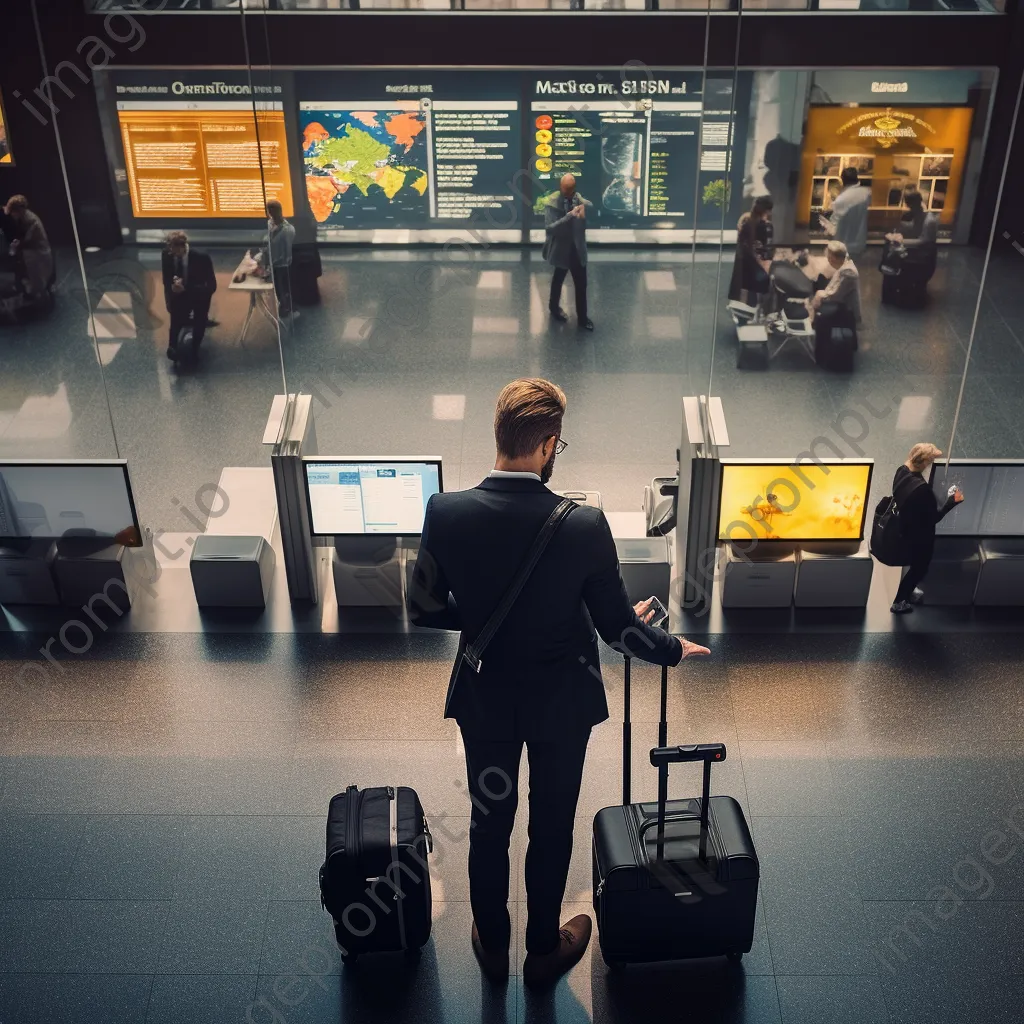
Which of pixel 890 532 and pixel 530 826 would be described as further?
pixel 890 532

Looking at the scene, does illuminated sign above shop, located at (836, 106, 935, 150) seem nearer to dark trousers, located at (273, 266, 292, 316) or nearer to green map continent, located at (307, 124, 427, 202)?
green map continent, located at (307, 124, 427, 202)

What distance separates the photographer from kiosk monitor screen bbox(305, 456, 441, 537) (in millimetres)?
7203

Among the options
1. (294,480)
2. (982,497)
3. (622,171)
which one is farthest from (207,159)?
(982,497)

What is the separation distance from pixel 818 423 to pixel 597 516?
4235mm

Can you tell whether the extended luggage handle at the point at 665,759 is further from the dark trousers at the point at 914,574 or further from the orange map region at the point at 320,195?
the orange map region at the point at 320,195

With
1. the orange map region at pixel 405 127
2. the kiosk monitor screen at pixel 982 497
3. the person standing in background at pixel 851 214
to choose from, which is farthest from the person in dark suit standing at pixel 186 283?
the kiosk monitor screen at pixel 982 497

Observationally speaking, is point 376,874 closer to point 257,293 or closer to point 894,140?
point 257,293

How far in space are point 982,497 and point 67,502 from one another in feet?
18.3

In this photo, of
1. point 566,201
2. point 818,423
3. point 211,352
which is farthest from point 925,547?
point 211,352

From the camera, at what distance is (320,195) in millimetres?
7117

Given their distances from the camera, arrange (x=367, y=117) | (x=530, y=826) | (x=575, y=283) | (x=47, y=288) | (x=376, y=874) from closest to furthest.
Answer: (x=530, y=826)
(x=376, y=874)
(x=367, y=117)
(x=575, y=283)
(x=47, y=288)

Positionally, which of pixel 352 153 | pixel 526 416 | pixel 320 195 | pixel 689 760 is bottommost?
pixel 689 760

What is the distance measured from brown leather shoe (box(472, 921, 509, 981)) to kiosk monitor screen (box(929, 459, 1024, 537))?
13.0 ft

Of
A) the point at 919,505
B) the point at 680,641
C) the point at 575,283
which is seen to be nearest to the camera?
the point at 680,641
